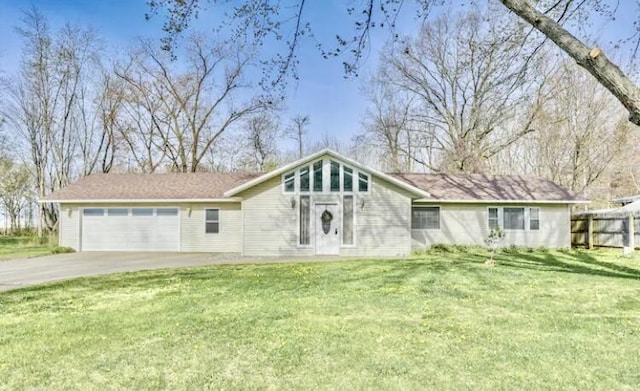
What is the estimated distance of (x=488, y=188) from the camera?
18781mm

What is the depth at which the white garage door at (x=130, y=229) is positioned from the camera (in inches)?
696

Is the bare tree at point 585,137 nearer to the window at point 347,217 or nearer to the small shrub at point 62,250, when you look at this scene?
the window at point 347,217

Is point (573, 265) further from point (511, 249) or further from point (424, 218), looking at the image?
point (424, 218)

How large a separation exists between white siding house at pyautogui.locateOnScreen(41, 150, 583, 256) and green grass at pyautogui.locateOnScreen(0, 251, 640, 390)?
604 cm

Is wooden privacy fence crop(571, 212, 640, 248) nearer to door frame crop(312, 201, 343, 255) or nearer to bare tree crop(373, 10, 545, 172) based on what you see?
bare tree crop(373, 10, 545, 172)

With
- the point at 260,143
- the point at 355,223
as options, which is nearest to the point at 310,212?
the point at 355,223

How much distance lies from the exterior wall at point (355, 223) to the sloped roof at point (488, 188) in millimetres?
3163

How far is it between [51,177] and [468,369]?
32261mm

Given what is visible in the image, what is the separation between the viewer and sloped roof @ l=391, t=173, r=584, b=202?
699 inches

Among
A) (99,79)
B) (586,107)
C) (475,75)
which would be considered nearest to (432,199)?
(475,75)

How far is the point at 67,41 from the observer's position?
26.2 meters

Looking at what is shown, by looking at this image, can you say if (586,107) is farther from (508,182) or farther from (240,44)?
(240,44)

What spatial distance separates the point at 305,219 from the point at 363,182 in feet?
8.35

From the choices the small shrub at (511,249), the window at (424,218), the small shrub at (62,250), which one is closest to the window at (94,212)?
the small shrub at (62,250)
